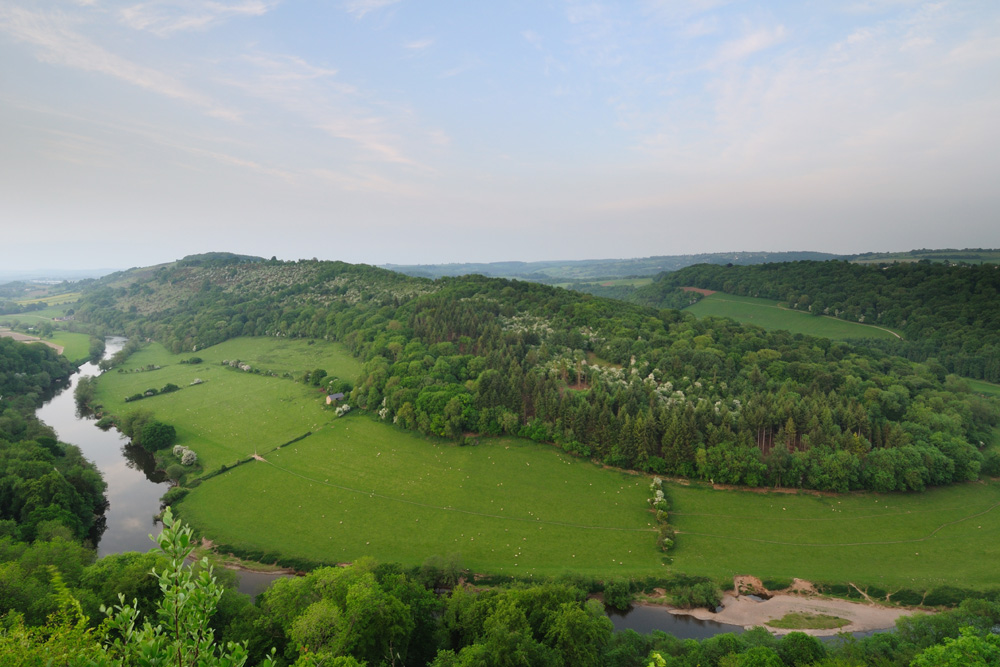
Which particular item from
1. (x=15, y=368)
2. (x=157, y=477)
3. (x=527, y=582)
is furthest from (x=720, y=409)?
(x=15, y=368)

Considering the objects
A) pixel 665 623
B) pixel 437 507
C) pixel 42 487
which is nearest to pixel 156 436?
pixel 42 487

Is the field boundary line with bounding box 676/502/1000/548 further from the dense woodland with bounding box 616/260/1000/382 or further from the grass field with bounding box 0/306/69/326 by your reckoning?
the grass field with bounding box 0/306/69/326

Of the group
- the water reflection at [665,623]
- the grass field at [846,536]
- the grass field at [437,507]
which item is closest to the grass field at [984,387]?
the grass field at [846,536]

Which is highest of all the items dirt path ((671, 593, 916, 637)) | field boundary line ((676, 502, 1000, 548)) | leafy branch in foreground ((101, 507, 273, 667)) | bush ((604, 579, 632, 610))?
leafy branch in foreground ((101, 507, 273, 667))

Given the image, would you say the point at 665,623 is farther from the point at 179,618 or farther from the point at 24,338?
the point at 24,338

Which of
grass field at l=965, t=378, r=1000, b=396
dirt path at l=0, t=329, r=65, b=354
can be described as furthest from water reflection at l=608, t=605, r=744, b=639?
dirt path at l=0, t=329, r=65, b=354

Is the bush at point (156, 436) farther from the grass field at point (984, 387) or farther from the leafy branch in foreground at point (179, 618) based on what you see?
the grass field at point (984, 387)
